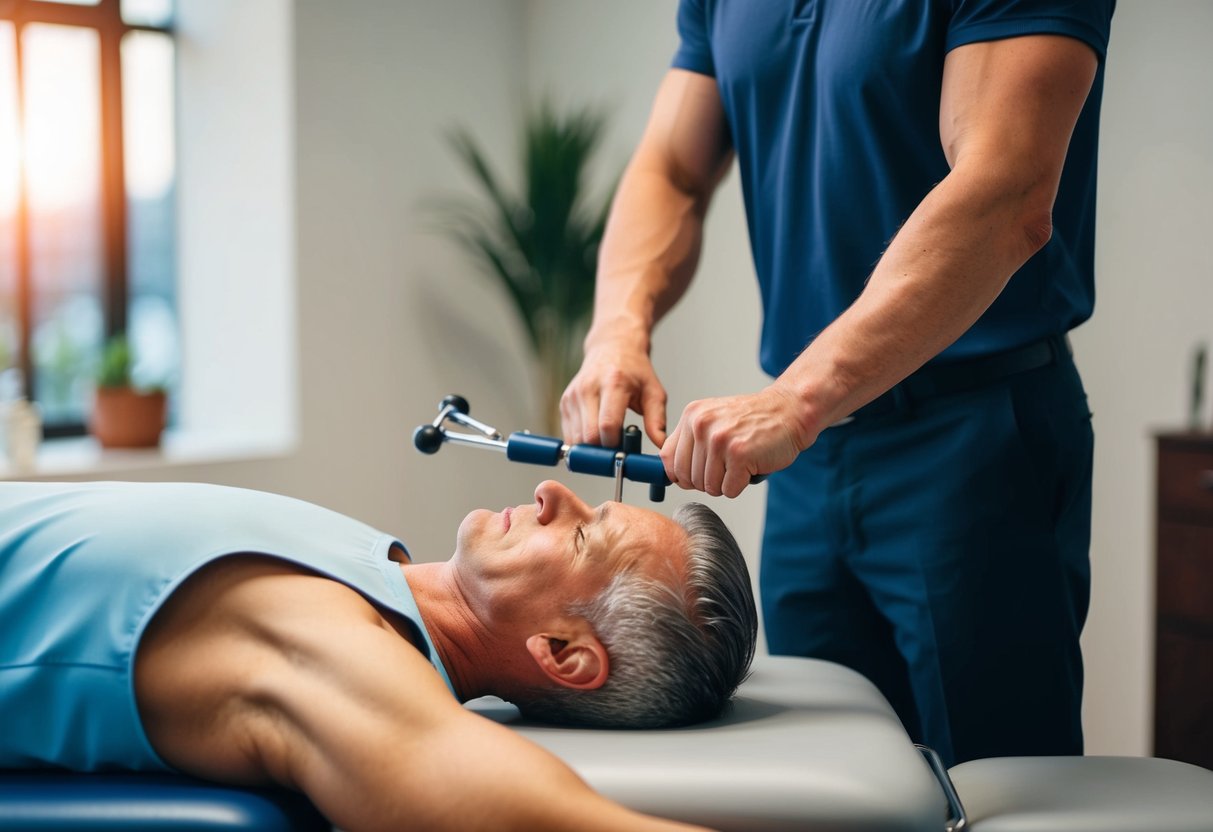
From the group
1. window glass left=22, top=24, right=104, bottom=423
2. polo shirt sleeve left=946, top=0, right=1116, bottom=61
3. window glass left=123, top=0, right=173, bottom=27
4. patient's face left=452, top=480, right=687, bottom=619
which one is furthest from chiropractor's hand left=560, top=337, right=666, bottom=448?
window glass left=123, top=0, right=173, bottom=27

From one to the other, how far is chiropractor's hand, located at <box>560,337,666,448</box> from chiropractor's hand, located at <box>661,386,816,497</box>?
0.20 metres

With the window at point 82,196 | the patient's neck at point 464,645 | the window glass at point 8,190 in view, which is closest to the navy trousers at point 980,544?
the patient's neck at point 464,645

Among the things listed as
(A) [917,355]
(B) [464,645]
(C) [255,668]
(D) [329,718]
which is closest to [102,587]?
(C) [255,668]

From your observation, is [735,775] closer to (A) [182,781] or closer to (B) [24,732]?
(A) [182,781]

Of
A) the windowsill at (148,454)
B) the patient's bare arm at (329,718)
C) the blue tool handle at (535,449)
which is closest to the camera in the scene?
the patient's bare arm at (329,718)

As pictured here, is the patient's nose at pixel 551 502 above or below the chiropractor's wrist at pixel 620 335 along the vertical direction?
below

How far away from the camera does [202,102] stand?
12.0 ft

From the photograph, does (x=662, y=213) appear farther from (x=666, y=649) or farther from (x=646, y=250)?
(x=666, y=649)

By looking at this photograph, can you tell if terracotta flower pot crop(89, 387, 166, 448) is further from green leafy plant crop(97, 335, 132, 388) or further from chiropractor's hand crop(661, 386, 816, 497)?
chiropractor's hand crop(661, 386, 816, 497)

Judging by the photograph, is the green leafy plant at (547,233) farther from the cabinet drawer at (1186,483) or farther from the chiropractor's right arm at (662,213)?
the chiropractor's right arm at (662,213)

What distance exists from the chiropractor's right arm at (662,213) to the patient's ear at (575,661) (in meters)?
0.47

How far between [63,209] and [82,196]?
0.07m

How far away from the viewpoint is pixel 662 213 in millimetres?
1834

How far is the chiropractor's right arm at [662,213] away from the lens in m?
1.73
